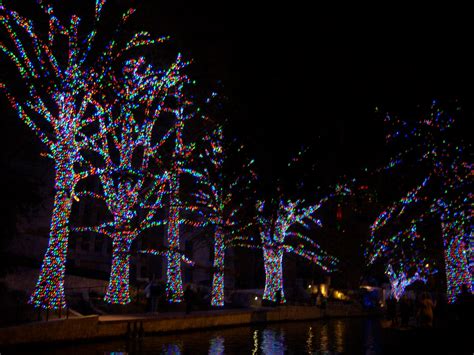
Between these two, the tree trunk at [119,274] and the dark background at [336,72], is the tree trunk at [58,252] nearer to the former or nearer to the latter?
the tree trunk at [119,274]

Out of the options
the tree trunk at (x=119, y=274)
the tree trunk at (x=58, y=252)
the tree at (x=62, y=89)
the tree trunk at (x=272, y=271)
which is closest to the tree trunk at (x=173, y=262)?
the tree trunk at (x=119, y=274)

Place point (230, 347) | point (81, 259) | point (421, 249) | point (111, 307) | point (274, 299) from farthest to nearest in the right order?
point (421, 249) → point (81, 259) → point (274, 299) → point (111, 307) → point (230, 347)

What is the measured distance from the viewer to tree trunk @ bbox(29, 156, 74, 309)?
18078mm

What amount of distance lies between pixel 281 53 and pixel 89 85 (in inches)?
516

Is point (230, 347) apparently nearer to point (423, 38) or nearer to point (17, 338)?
point (17, 338)

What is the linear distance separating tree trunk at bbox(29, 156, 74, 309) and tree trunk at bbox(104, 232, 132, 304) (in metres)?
4.46

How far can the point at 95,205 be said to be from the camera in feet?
124

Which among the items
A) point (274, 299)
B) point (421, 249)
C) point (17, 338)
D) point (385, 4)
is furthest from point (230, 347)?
point (421, 249)

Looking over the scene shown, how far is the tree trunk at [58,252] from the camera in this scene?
59.3 ft

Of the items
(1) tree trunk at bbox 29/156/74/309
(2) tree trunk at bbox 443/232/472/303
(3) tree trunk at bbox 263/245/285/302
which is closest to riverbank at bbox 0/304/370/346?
(1) tree trunk at bbox 29/156/74/309

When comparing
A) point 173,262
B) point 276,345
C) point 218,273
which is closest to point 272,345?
point 276,345

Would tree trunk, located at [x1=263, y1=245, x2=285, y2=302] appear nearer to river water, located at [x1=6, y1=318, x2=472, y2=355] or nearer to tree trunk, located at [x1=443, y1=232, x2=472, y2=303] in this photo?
tree trunk, located at [x1=443, y1=232, x2=472, y2=303]

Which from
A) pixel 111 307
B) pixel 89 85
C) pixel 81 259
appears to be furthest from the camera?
pixel 81 259

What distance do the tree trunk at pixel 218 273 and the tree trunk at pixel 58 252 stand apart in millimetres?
11302
